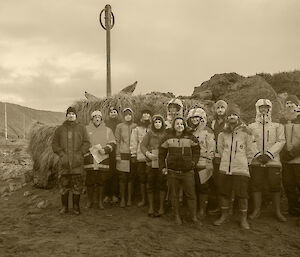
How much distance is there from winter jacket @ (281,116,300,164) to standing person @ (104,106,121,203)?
283 centimetres

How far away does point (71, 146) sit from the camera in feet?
16.6

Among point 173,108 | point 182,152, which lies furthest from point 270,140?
point 173,108

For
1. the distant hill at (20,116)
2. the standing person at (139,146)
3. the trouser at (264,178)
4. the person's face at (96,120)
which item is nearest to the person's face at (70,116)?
the person's face at (96,120)

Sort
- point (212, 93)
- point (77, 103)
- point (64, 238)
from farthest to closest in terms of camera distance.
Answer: point (212, 93)
point (77, 103)
point (64, 238)

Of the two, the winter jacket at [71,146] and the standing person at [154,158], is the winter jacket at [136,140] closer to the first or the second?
the standing person at [154,158]

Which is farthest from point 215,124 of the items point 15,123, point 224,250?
point 15,123

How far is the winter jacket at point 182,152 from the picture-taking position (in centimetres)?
442

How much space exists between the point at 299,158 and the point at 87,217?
10.7ft

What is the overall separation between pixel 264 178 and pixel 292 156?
0.52 metres

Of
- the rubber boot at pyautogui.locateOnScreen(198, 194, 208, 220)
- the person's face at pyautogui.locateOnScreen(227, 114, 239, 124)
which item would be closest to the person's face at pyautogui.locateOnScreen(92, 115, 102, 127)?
the rubber boot at pyautogui.locateOnScreen(198, 194, 208, 220)

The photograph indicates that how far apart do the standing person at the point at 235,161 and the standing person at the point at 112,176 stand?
79.1 inches

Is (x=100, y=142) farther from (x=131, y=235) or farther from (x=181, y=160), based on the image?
(x=131, y=235)

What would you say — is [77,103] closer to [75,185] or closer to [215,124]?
[75,185]

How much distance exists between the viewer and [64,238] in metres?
3.88
